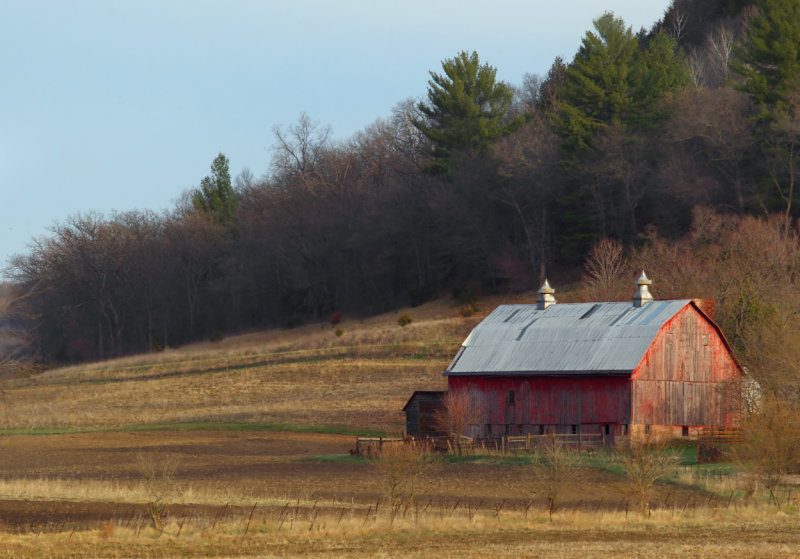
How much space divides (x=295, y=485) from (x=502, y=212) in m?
58.4

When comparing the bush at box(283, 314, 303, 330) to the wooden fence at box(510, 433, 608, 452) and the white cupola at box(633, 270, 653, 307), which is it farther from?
the wooden fence at box(510, 433, 608, 452)

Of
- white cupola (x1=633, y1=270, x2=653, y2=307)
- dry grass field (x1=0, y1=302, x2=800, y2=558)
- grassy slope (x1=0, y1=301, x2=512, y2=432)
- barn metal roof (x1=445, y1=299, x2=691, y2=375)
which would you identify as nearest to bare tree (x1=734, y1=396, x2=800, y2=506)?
dry grass field (x1=0, y1=302, x2=800, y2=558)

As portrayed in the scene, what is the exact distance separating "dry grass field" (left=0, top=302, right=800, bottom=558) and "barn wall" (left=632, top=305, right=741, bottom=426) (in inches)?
273

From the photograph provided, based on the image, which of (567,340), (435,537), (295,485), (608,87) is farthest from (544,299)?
(608,87)

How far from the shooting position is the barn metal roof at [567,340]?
45.3 m

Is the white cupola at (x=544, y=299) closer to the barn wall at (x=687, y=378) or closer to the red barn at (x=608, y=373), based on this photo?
the red barn at (x=608, y=373)

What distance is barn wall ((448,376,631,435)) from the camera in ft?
146

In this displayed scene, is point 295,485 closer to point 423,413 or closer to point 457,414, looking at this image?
point 457,414

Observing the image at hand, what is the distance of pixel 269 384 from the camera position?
67.2 metres

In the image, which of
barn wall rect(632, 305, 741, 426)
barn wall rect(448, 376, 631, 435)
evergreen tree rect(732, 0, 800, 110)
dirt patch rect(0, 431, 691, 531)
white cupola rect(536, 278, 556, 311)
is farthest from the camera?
evergreen tree rect(732, 0, 800, 110)

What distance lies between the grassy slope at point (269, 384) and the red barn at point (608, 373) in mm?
7227

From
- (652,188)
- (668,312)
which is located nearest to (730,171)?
(652,188)

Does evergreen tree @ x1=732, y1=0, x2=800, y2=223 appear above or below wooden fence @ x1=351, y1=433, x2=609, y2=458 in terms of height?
above

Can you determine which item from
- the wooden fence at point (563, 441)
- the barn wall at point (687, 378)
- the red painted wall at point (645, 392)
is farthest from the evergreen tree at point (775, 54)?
the wooden fence at point (563, 441)
